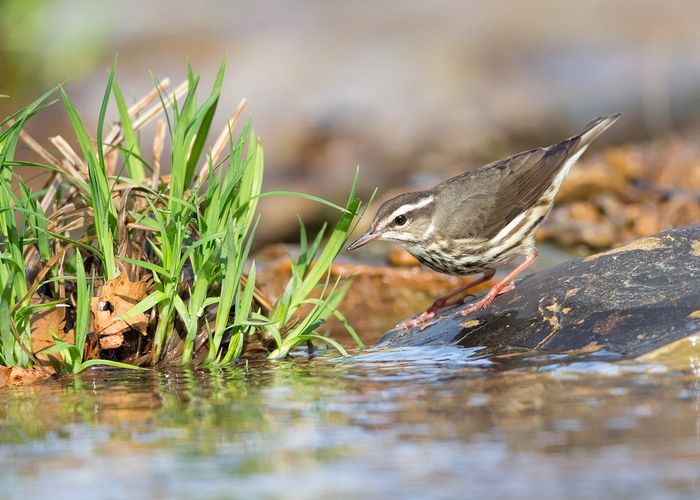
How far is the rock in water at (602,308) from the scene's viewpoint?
520 centimetres

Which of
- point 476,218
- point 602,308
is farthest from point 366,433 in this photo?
point 476,218

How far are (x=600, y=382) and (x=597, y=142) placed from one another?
11303 mm

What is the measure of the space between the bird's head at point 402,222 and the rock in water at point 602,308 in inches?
34.1


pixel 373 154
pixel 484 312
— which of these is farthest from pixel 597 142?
pixel 484 312

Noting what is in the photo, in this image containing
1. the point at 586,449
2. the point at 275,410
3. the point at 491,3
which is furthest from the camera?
the point at 491,3

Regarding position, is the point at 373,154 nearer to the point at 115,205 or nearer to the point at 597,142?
the point at 597,142

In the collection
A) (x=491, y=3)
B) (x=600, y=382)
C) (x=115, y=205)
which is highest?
(x=491, y=3)

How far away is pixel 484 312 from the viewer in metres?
6.14

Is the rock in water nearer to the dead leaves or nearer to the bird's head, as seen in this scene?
the bird's head

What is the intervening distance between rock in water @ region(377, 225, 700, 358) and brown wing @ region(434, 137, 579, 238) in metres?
0.87

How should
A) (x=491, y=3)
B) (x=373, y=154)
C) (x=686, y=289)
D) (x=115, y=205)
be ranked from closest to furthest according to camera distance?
(x=686, y=289)
(x=115, y=205)
(x=373, y=154)
(x=491, y=3)

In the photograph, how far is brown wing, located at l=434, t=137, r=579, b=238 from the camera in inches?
282

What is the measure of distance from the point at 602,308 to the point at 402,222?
1.87 meters

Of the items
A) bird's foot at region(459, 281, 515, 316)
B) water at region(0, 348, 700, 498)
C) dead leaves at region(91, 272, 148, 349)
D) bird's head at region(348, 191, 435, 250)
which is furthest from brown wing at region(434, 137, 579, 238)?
dead leaves at region(91, 272, 148, 349)
